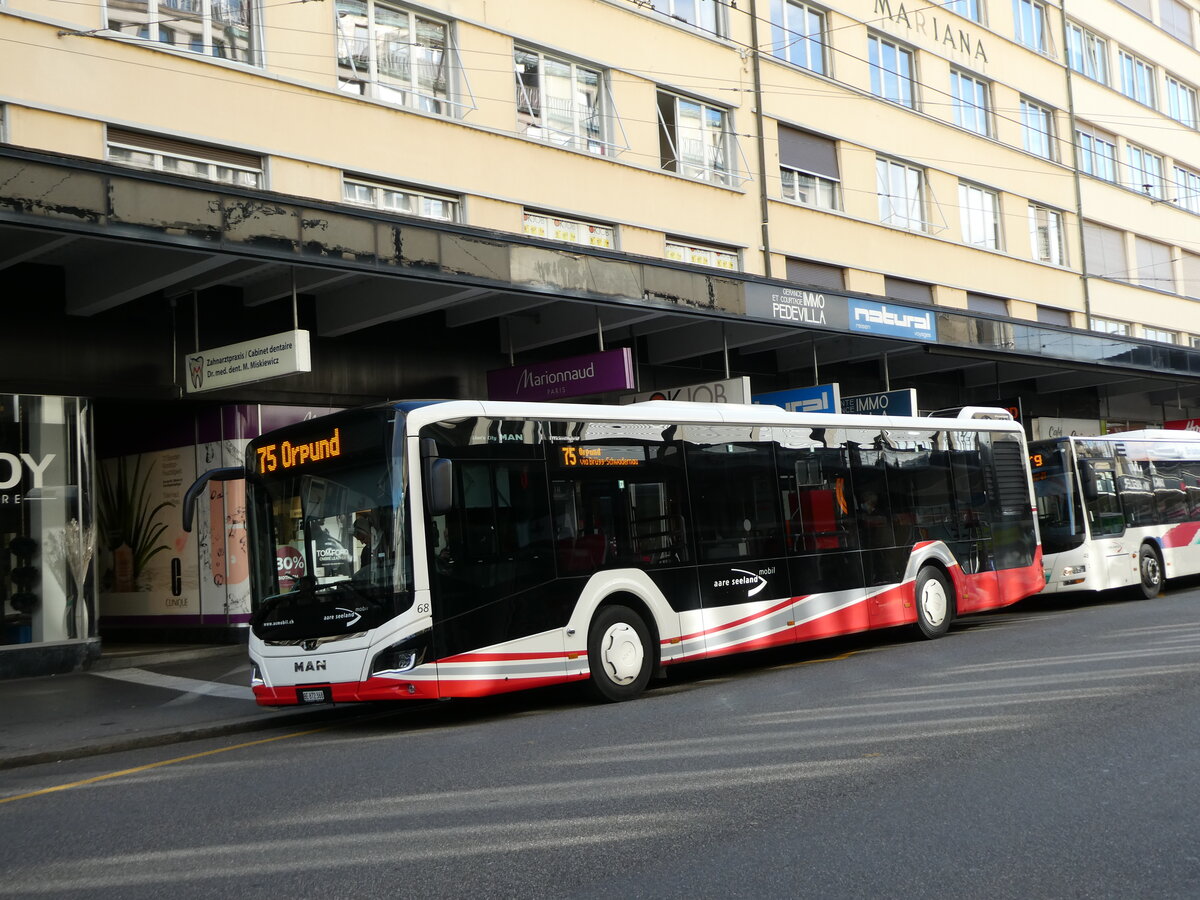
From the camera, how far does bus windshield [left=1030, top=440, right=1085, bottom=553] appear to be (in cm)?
1809

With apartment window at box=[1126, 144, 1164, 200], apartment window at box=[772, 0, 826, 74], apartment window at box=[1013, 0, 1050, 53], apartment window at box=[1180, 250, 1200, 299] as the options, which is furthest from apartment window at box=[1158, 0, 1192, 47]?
apartment window at box=[772, 0, 826, 74]

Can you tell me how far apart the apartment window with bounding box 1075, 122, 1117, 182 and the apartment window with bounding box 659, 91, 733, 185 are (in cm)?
1583

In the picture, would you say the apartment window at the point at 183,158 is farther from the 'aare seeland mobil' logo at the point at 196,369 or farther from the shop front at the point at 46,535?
the shop front at the point at 46,535

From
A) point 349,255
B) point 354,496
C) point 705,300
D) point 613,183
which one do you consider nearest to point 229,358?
point 349,255

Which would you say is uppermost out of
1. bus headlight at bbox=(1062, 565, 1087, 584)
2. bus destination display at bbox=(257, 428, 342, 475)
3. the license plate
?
bus destination display at bbox=(257, 428, 342, 475)

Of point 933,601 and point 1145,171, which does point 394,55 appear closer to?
point 933,601

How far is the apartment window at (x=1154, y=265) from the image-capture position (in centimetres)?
3688

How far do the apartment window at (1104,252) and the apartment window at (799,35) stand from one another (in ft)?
39.7

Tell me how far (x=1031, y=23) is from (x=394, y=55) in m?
22.0

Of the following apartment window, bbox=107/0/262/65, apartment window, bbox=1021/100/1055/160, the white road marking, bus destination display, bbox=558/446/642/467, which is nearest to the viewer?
bus destination display, bbox=558/446/642/467

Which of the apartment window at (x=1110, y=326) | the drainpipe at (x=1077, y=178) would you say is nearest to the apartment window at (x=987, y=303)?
the drainpipe at (x=1077, y=178)

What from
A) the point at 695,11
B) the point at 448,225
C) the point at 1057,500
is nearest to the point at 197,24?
the point at 448,225

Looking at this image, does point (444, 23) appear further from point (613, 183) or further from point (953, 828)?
point (953, 828)

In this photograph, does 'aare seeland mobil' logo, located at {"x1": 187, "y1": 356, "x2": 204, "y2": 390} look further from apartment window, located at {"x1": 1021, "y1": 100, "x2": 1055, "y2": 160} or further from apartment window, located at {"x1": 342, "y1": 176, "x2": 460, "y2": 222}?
apartment window, located at {"x1": 1021, "y1": 100, "x2": 1055, "y2": 160}
